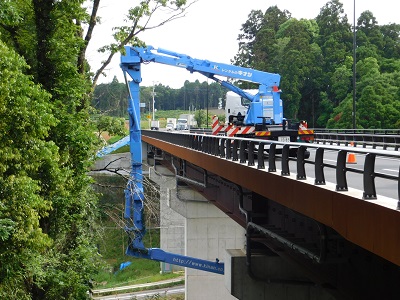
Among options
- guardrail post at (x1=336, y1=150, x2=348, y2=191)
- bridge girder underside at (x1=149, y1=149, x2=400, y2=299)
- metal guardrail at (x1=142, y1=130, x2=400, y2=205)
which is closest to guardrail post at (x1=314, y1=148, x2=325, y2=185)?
metal guardrail at (x1=142, y1=130, x2=400, y2=205)

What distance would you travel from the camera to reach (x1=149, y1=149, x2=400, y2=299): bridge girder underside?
32.7 ft

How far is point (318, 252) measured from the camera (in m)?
11.4

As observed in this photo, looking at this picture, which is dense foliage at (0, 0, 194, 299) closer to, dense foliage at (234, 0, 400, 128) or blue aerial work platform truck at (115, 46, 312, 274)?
blue aerial work platform truck at (115, 46, 312, 274)

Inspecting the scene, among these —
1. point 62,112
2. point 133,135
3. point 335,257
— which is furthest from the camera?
point 133,135

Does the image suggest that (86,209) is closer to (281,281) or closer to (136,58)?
Result: (281,281)

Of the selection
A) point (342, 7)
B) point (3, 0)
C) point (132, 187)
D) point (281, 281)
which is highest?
point (342, 7)

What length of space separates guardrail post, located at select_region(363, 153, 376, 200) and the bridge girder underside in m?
2.00

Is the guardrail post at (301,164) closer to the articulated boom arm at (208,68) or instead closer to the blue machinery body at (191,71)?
the blue machinery body at (191,71)

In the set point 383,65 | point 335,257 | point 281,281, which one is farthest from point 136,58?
point 383,65

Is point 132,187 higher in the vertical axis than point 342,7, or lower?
lower

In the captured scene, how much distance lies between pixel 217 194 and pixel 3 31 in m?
8.46

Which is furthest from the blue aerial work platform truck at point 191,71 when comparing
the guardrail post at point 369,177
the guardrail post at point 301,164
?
the guardrail post at point 369,177

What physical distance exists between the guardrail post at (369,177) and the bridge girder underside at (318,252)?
1998 mm

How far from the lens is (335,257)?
10.7 metres
